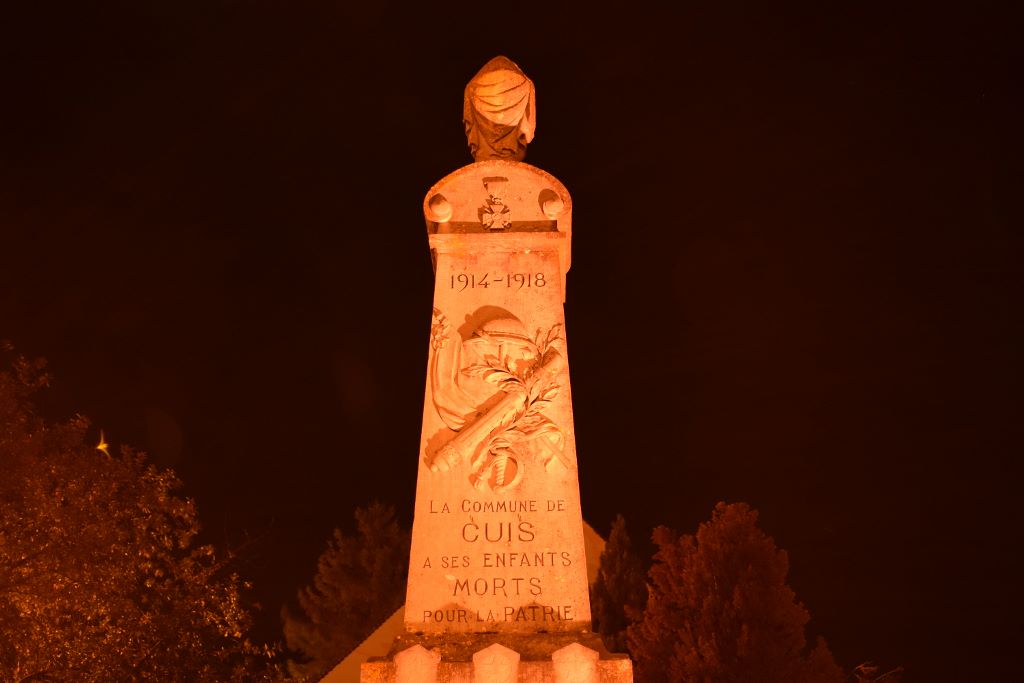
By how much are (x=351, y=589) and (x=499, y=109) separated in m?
31.4

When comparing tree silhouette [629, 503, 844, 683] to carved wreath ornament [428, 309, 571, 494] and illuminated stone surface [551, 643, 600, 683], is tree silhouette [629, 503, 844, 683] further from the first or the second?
illuminated stone surface [551, 643, 600, 683]

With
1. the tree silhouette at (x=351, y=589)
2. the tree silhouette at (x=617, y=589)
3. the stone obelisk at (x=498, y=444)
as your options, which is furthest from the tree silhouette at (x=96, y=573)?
the tree silhouette at (x=351, y=589)

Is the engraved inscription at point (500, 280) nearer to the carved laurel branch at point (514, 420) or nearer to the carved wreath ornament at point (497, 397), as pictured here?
the carved wreath ornament at point (497, 397)

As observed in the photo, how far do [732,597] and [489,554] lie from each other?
15888 millimetres

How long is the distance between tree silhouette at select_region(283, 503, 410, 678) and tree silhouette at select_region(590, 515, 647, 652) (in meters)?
9.99

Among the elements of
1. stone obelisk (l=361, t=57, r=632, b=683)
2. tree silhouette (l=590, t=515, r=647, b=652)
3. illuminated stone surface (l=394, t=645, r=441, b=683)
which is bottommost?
illuminated stone surface (l=394, t=645, r=441, b=683)

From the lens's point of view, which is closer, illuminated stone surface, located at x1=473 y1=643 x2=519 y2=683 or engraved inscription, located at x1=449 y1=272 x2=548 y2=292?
illuminated stone surface, located at x1=473 y1=643 x2=519 y2=683

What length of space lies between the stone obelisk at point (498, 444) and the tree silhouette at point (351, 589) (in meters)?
29.8

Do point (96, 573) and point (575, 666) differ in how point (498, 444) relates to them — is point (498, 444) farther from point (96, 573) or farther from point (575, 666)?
point (96, 573)

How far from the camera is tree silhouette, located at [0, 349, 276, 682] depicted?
1359cm

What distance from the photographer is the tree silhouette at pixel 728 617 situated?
2056cm

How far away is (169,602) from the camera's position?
15734 millimetres

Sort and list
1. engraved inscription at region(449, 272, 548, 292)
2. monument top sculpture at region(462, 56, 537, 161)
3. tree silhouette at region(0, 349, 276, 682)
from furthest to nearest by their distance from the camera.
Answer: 1. tree silhouette at region(0, 349, 276, 682)
2. monument top sculpture at region(462, 56, 537, 161)
3. engraved inscription at region(449, 272, 548, 292)

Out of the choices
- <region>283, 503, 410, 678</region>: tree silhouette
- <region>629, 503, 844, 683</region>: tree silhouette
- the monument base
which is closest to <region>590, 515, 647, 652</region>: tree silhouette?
<region>629, 503, 844, 683</region>: tree silhouette
